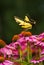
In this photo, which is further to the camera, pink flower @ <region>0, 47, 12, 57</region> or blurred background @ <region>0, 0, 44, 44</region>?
blurred background @ <region>0, 0, 44, 44</region>

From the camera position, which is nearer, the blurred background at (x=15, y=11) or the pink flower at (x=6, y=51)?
the pink flower at (x=6, y=51)

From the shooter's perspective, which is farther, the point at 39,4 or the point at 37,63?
the point at 39,4

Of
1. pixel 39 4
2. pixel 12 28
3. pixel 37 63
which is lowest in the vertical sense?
pixel 37 63

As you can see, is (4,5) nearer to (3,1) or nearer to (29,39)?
(3,1)

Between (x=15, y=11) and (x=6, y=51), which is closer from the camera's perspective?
(x=6, y=51)

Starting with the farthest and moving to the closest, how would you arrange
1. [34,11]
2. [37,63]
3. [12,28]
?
1. [34,11]
2. [12,28]
3. [37,63]

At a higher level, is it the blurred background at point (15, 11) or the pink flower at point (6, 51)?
the blurred background at point (15, 11)

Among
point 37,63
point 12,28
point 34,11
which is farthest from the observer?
point 34,11

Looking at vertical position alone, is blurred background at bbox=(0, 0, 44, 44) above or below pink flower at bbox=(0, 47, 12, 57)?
above

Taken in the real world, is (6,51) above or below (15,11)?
below

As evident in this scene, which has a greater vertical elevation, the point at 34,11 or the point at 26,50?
the point at 34,11

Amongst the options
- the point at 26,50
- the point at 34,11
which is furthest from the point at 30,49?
the point at 34,11
